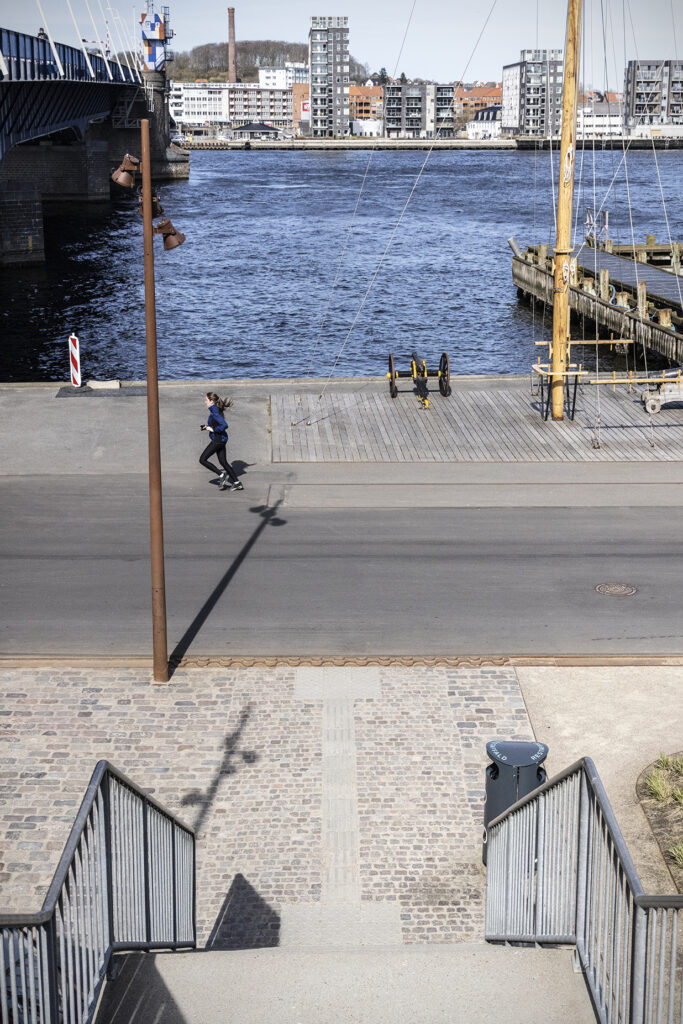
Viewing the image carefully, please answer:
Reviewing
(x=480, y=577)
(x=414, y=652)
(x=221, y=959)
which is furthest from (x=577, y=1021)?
(x=480, y=577)

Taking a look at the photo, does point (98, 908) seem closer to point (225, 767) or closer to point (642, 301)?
point (225, 767)

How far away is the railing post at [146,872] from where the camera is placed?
7363mm

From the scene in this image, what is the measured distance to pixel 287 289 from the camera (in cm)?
6203

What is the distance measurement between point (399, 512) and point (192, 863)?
1108cm

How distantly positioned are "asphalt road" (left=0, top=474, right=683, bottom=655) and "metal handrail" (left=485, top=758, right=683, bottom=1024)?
20.4ft

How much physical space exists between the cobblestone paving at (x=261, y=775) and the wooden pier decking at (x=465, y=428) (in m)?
9.24

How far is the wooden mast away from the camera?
23.1 m

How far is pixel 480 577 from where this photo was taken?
54.6ft

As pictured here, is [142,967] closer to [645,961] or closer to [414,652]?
[645,961]

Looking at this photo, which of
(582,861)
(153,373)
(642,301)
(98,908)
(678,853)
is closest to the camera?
(98,908)

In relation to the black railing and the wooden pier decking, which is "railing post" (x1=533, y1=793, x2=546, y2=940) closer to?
the wooden pier decking

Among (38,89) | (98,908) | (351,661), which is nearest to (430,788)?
(351,661)

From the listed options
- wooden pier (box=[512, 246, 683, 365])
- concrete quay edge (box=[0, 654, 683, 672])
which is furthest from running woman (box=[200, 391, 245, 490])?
wooden pier (box=[512, 246, 683, 365])

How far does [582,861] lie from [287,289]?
5696 centimetres
